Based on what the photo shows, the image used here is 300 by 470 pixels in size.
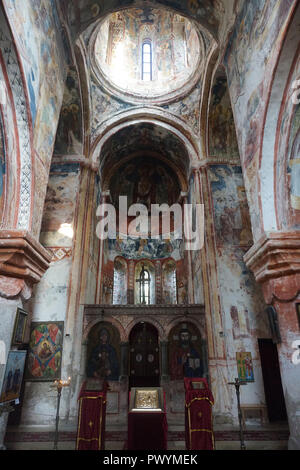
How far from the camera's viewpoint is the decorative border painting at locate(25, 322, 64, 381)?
888cm

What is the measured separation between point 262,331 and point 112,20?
16.1 m

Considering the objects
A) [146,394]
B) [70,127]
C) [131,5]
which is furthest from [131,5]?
[146,394]

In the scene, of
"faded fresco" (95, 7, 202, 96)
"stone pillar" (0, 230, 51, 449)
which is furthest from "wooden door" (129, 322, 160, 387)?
"faded fresco" (95, 7, 202, 96)

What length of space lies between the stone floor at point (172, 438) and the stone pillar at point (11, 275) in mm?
1964

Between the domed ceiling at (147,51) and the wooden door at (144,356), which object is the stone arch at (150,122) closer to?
the domed ceiling at (147,51)

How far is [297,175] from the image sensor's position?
5809 millimetres

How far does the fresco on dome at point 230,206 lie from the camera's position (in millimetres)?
10898

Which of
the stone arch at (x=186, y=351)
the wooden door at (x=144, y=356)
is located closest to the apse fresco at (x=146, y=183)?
the wooden door at (x=144, y=356)

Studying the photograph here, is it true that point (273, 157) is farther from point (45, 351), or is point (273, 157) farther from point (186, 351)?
point (45, 351)

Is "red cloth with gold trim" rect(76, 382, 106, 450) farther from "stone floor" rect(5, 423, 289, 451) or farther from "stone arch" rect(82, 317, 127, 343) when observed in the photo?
"stone arch" rect(82, 317, 127, 343)

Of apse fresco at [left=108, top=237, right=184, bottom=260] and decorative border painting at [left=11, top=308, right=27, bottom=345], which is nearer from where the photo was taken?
decorative border painting at [left=11, top=308, right=27, bottom=345]

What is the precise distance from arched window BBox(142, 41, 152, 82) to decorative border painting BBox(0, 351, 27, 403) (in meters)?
13.9

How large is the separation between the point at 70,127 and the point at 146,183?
6044mm
